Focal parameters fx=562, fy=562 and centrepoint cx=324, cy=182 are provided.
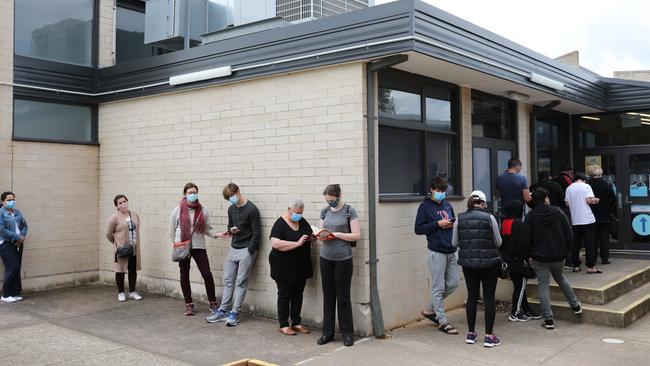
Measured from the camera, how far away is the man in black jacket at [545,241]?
6.87m

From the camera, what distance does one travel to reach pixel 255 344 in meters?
6.48

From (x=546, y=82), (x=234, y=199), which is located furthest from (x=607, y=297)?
(x=234, y=199)

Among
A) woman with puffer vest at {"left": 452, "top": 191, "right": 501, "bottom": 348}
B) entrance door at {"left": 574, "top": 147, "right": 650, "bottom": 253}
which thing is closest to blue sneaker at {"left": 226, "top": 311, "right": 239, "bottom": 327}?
woman with puffer vest at {"left": 452, "top": 191, "right": 501, "bottom": 348}

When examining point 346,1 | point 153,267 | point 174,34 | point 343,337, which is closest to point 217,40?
point 174,34

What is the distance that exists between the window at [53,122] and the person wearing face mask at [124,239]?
2.13 m

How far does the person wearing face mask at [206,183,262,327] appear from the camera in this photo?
24.3ft

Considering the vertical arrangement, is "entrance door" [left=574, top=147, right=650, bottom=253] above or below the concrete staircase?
above

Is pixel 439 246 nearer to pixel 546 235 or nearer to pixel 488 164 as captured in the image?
pixel 546 235

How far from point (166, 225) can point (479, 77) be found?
5.43 m

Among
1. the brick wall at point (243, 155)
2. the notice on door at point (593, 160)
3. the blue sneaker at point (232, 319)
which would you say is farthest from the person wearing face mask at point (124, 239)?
the notice on door at point (593, 160)

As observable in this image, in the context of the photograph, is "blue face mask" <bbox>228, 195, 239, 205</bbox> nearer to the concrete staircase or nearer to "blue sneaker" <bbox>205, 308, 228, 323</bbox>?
"blue sneaker" <bbox>205, 308, 228, 323</bbox>

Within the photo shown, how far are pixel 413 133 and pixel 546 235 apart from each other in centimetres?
229

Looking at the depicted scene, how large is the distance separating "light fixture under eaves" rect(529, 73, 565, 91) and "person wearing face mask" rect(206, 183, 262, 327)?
476 centimetres

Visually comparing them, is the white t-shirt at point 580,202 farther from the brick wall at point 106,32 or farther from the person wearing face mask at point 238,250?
the brick wall at point 106,32
